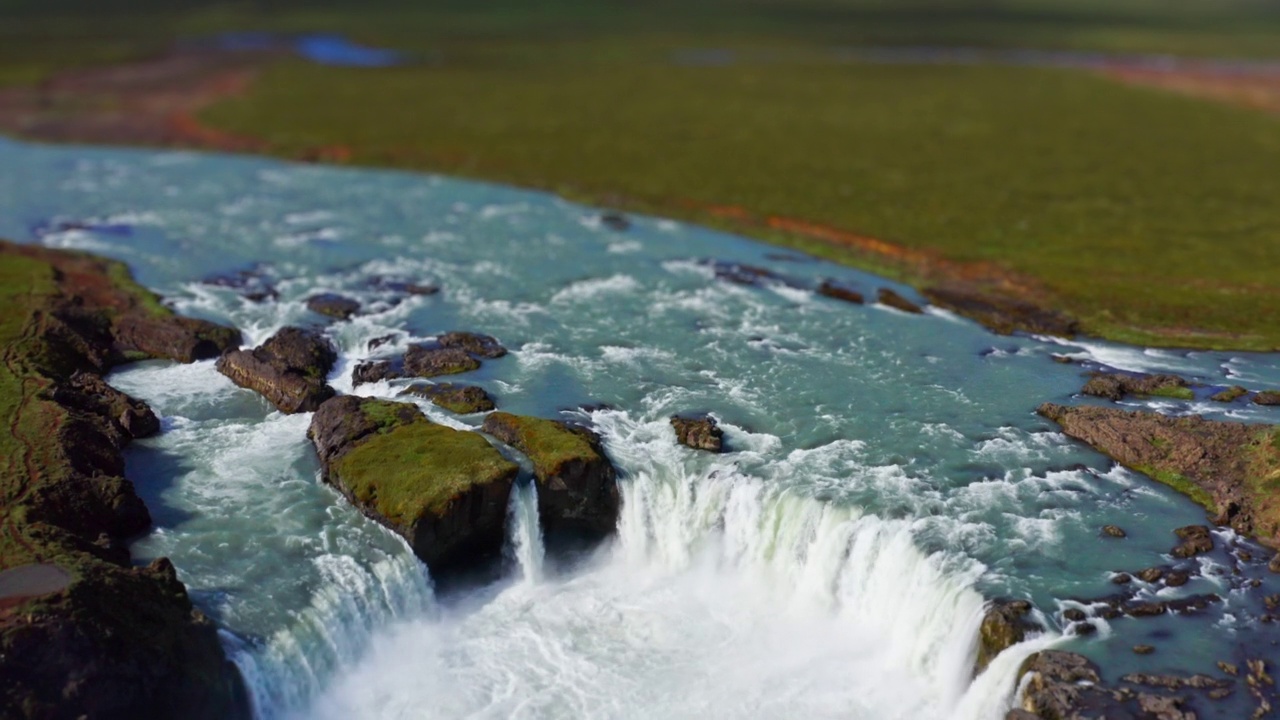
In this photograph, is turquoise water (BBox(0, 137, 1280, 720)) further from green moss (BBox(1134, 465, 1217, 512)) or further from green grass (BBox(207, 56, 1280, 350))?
green grass (BBox(207, 56, 1280, 350))

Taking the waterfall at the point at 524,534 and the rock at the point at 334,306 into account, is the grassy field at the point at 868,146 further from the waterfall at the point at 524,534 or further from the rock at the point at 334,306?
the waterfall at the point at 524,534

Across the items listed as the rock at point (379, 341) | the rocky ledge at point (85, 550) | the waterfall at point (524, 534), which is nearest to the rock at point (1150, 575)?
the waterfall at point (524, 534)

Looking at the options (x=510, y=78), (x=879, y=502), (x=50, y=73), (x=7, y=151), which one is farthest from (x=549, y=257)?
(x=50, y=73)

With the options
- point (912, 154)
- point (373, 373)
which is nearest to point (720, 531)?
point (373, 373)

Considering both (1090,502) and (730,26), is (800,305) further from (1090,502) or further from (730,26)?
(730,26)

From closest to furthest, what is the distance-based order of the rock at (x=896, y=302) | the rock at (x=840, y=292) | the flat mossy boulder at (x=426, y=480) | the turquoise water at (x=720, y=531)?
the turquoise water at (x=720, y=531)
the flat mossy boulder at (x=426, y=480)
the rock at (x=896, y=302)
the rock at (x=840, y=292)
